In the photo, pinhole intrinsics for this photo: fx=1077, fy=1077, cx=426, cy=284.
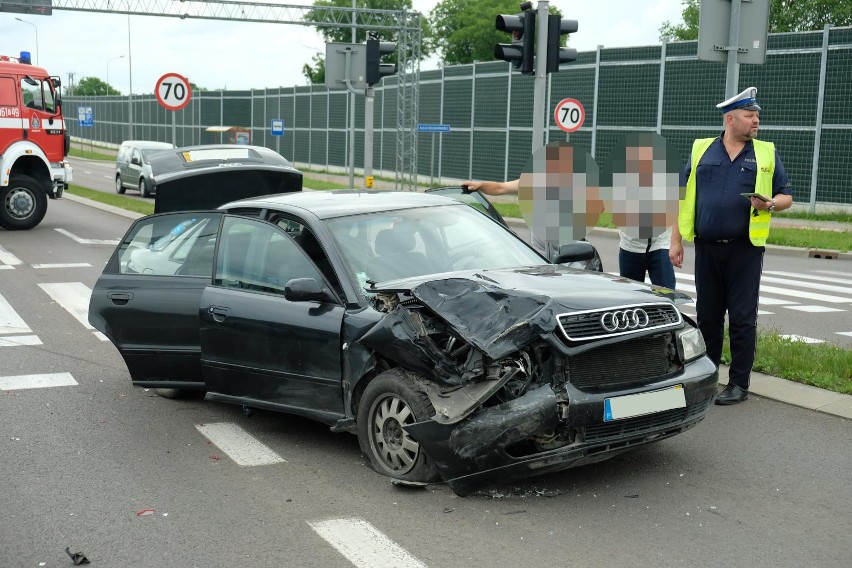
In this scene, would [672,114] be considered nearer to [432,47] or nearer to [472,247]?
[472,247]

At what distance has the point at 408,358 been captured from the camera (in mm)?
5363

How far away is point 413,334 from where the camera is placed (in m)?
5.35

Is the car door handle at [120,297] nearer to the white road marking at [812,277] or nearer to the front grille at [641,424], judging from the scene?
the front grille at [641,424]

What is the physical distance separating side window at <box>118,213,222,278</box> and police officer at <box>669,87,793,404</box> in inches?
129

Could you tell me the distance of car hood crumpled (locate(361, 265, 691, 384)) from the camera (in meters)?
5.10

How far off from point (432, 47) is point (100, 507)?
286 feet

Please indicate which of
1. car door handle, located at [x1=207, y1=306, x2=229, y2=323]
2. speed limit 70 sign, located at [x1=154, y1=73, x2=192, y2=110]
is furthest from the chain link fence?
car door handle, located at [x1=207, y1=306, x2=229, y2=323]

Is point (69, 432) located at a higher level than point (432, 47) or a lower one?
lower

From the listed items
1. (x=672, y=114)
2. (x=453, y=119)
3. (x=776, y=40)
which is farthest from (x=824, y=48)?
(x=453, y=119)

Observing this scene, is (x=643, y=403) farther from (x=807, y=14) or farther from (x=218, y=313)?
(x=807, y=14)

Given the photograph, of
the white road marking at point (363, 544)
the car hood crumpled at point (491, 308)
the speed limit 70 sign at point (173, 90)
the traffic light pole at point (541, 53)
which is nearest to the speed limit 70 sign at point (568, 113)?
the speed limit 70 sign at point (173, 90)

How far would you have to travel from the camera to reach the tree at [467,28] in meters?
80.0

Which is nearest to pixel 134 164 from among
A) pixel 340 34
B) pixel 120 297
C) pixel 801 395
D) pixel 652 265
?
pixel 120 297

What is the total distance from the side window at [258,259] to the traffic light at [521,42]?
4595 millimetres
